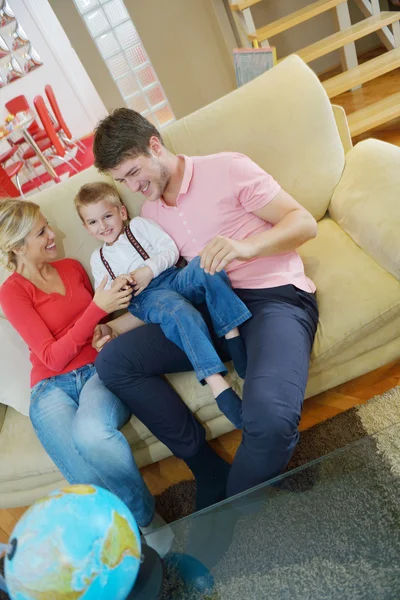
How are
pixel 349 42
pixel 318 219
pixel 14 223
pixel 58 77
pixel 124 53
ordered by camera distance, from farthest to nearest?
1. pixel 58 77
2. pixel 124 53
3. pixel 349 42
4. pixel 318 219
5. pixel 14 223

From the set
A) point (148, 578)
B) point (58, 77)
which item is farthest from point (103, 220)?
point (58, 77)

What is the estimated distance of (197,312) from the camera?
1.35 metres

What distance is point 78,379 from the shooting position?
5.02ft

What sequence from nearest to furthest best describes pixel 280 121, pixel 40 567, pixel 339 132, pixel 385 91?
pixel 40 567
pixel 280 121
pixel 339 132
pixel 385 91

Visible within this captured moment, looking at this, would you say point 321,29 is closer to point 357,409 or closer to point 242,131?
point 242,131

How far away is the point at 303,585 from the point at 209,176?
109 cm

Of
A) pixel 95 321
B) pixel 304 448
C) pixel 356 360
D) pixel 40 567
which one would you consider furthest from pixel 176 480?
pixel 40 567

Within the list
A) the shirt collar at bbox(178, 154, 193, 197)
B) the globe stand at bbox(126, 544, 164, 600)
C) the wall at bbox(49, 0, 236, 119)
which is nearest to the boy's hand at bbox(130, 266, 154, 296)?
the shirt collar at bbox(178, 154, 193, 197)

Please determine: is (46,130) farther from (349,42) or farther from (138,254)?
(138,254)

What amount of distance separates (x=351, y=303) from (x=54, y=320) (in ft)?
3.18

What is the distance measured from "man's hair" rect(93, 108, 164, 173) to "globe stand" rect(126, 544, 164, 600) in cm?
103

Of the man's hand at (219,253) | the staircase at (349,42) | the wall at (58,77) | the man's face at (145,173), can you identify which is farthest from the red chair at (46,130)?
the man's hand at (219,253)

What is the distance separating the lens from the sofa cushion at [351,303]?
4.40ft

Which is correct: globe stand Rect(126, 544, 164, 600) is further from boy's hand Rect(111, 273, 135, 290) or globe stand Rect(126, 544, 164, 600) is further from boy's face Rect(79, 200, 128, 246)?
boy's face Rect(79, 200, 128, 246)
